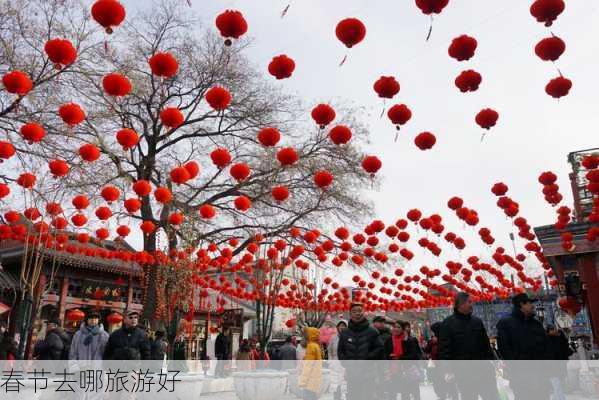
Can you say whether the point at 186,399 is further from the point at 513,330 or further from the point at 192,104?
the point at 192,104

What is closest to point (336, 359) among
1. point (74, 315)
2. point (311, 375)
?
point (311, 375)

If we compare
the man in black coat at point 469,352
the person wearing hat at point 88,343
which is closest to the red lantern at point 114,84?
the person wearing hat at point 88,343

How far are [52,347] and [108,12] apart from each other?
5.39 m

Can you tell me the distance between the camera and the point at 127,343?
6523 millimetres

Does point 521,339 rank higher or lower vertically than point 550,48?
lower

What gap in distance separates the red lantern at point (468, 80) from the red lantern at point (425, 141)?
1686mm

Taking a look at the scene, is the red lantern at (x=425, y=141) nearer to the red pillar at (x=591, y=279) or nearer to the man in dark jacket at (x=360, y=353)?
the man in dark jacket at (x=360, y=353)

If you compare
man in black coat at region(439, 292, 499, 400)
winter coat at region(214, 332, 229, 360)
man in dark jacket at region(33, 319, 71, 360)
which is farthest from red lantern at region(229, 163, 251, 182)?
winter coat at region(214, 332, 229, 360)

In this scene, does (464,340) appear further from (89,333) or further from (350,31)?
(89,333)

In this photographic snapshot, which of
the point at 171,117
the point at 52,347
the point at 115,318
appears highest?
the point at 171,117

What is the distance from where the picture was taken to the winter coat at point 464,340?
4387 mm

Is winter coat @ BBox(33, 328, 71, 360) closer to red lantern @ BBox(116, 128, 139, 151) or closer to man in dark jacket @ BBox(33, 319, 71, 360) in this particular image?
man in dark jacket @ BBox(33, 319, 71, 360)

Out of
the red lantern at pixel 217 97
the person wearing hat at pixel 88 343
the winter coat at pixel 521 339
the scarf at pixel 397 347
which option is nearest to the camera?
the winter coat at pixel 521 339

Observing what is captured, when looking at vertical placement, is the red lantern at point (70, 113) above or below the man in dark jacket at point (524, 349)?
above
